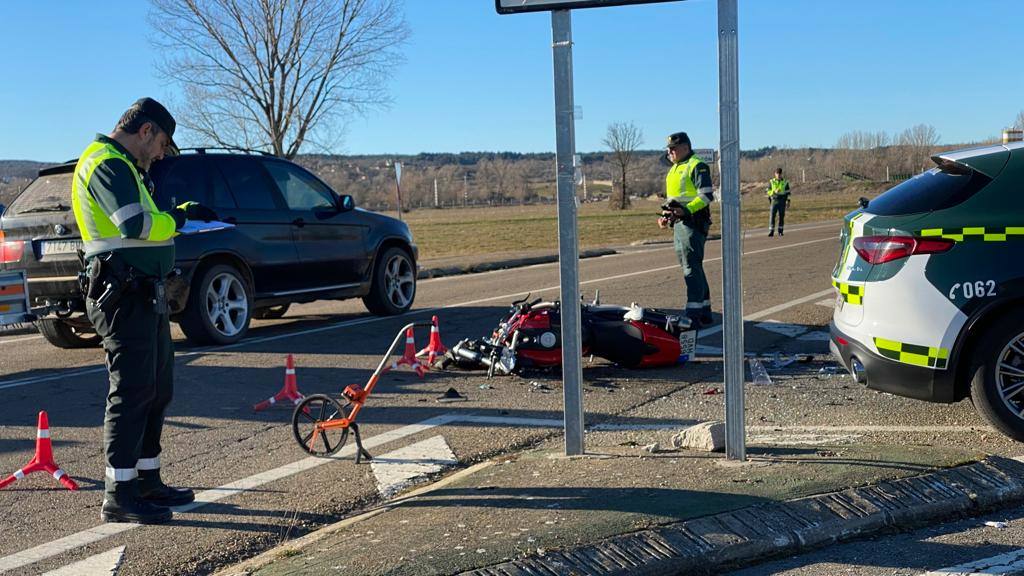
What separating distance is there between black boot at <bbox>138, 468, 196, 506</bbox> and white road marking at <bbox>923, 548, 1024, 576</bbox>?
345 cm

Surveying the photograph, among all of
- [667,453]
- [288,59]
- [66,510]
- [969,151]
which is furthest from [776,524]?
[288,59]

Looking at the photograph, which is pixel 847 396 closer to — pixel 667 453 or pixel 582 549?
pixel 667 453

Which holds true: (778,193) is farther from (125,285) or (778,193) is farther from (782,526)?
A: (125,285)

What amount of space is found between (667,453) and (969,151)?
8.58 ft

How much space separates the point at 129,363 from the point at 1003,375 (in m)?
4.59

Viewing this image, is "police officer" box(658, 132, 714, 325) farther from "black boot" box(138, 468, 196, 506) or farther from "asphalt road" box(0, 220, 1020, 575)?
"black boot" box(138, 468, 196, 506)

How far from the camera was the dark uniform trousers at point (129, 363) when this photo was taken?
4.97 metres

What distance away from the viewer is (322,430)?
19.8 ft

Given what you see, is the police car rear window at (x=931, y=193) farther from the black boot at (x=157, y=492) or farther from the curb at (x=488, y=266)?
the curb at (x=488, y=266)

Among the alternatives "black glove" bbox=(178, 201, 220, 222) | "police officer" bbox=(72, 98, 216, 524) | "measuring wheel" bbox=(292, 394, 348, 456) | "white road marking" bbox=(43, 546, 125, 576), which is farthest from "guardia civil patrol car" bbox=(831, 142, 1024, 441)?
"white road marking" bbox=(43, 546, 125, 576)

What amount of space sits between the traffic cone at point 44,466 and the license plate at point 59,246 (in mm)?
4425

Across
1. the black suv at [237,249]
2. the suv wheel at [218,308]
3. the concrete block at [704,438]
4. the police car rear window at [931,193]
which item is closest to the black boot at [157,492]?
the concrete block at [704,438]

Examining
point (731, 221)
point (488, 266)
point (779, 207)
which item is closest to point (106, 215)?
point (731, 221)

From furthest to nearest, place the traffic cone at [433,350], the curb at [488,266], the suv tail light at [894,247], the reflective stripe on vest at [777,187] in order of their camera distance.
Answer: the reflective stripe on vest at [777,187] < the curb at [488,266] < the traffic cone at [433,350] < the suv tail light at [894,247]
